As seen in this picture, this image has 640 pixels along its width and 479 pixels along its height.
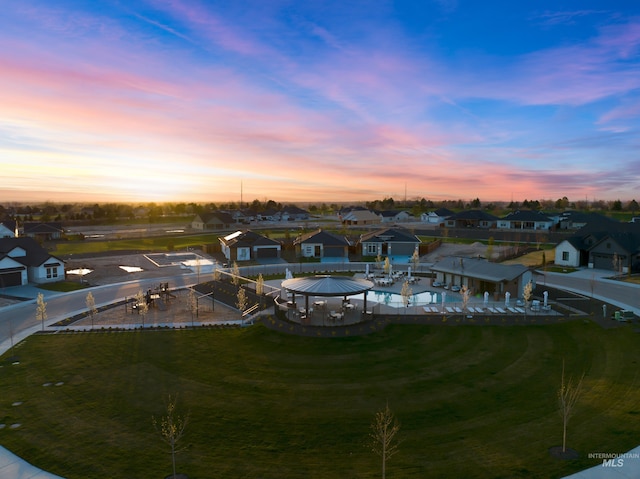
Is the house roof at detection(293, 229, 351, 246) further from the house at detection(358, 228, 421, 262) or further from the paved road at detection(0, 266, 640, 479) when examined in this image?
the paved road at detection(0, 266, 640, 479)

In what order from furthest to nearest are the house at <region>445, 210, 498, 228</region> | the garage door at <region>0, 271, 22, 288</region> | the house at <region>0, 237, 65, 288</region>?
the house at <region>445, 210, 498, 228</region>, the house at <region>0, 237, 65, 288</region>, the garage door at <region>0, 271, 22, 288</region>

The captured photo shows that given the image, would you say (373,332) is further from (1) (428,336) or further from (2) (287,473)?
(2) (287,473)

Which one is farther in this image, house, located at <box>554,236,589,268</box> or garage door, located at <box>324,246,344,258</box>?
garage door, located at <box>324,246,344,258</box>

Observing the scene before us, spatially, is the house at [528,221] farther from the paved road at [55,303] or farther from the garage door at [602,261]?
the paved road at [55,303]

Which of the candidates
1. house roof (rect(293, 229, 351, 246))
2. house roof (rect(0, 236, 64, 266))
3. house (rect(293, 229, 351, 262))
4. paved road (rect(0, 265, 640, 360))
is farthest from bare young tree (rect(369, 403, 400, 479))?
house roof (rect(293, 229, 351, 246))

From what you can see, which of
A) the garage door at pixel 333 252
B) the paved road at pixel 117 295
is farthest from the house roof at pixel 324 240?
the paved road at pixel 117 295

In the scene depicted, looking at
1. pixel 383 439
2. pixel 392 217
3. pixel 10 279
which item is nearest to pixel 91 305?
pixel 10 279

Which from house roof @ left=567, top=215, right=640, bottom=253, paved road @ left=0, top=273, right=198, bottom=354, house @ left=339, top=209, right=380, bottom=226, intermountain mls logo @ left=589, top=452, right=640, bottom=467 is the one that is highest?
house @ left=339, top=209, right=380, bottom=226

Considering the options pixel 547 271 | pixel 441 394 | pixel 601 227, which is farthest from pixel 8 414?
pixel 601 227
